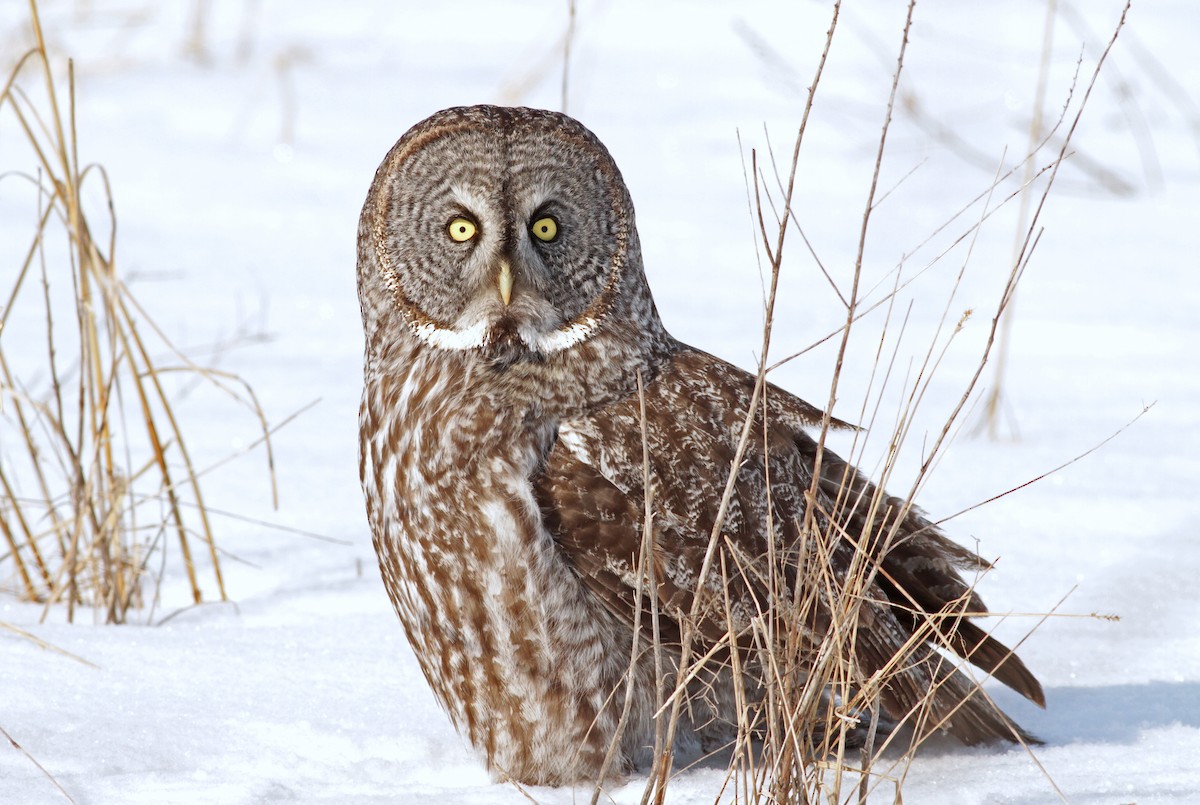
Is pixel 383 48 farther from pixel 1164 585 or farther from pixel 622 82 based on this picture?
pixel 1164 585

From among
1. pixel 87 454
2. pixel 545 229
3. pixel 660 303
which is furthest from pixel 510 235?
pixel 660 303

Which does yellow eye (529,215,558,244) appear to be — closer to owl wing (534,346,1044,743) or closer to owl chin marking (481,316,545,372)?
owl chin marking (481,316,545,372)

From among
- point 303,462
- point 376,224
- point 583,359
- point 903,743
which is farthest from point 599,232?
point 303,462

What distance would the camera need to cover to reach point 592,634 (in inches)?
117

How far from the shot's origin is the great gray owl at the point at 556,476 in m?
2.95

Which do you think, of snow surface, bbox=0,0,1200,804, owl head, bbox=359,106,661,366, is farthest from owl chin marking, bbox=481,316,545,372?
snow surface, bbox=0,0,1200,804

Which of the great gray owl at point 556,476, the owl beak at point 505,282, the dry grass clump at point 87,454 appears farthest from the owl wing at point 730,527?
the dry grass clump at point 87,454

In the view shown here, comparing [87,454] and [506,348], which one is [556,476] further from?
[87,454]

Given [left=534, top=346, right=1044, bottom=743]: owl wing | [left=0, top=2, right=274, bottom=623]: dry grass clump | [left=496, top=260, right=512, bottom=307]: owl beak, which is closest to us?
[left=534, top=346, right=1044, bottom=743]: owl wing

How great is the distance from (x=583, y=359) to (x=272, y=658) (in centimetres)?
113

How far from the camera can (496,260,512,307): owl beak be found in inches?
120

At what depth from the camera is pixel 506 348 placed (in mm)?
3113

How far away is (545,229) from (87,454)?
8.24ft

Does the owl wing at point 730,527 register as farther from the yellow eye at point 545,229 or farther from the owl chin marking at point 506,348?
the yellow eye at point 545,229
